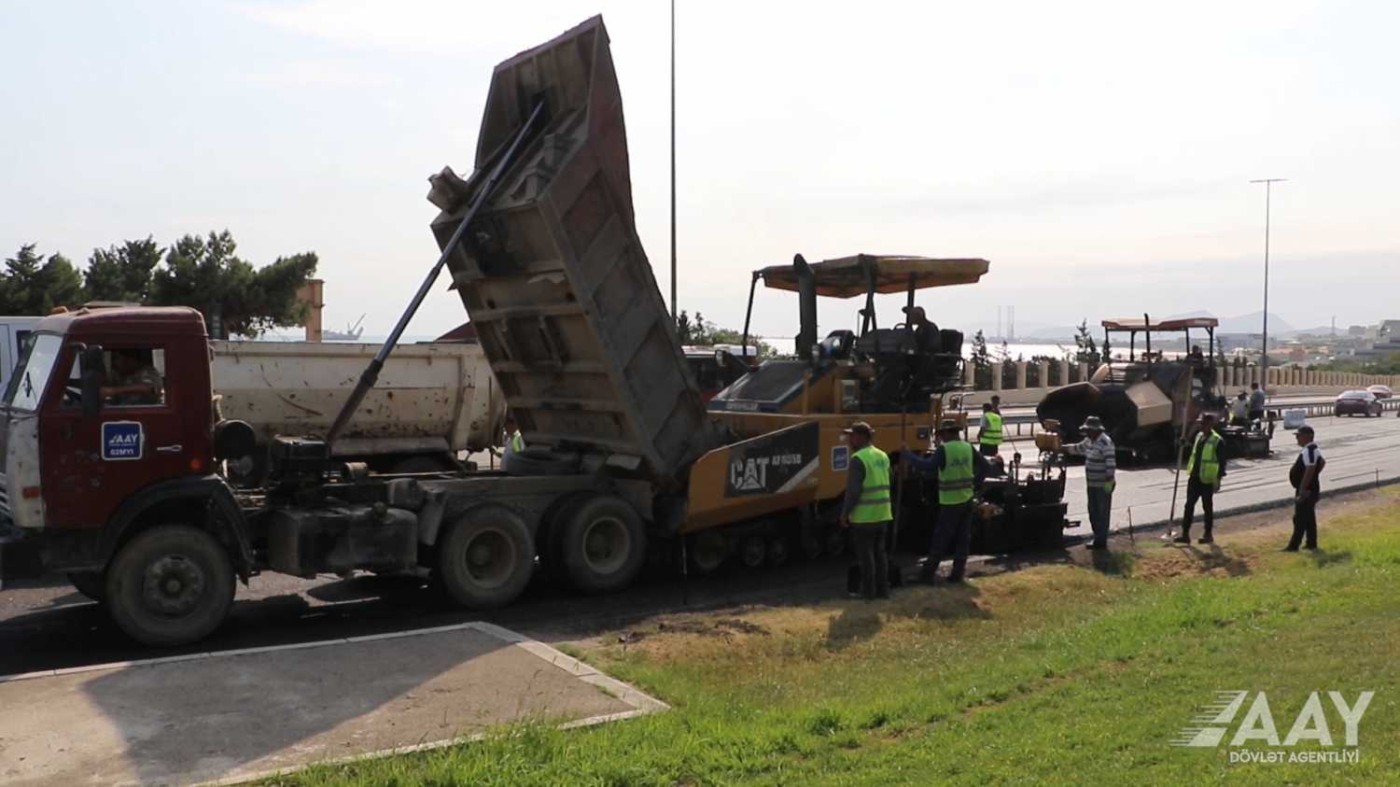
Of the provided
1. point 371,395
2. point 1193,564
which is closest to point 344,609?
point 371,395

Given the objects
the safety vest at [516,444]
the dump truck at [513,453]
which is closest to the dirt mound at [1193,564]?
the dump truck at [513,453]

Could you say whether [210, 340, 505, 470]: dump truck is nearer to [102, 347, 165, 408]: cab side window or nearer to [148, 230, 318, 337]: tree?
[102, 347, 165, 408]: cab side window

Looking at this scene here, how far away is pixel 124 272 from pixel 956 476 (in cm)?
2411

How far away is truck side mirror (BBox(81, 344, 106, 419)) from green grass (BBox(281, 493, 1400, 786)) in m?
3.80

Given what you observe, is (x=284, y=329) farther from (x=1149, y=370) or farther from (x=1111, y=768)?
(x=1111, y=768)

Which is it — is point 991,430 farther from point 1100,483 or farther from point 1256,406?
point 1256,406

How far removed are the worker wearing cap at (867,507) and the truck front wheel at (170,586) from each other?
16.2 ft

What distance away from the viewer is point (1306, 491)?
1357 centimetres

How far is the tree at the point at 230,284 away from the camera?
2978 centimetres

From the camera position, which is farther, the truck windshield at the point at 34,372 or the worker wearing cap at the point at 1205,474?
the worker wearing cap at the point at 1205,474

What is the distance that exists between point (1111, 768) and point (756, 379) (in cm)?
816

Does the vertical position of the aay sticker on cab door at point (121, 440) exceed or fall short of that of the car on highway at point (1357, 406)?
it exceeds it

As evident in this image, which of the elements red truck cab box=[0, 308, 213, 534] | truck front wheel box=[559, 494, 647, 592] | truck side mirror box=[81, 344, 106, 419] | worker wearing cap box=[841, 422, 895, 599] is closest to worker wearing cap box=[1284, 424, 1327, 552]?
worker wearing cap box=[841, 422, 895, 599]

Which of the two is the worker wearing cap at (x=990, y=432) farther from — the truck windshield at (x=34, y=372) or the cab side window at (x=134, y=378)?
the truck windshield at (x=34, y=372)
